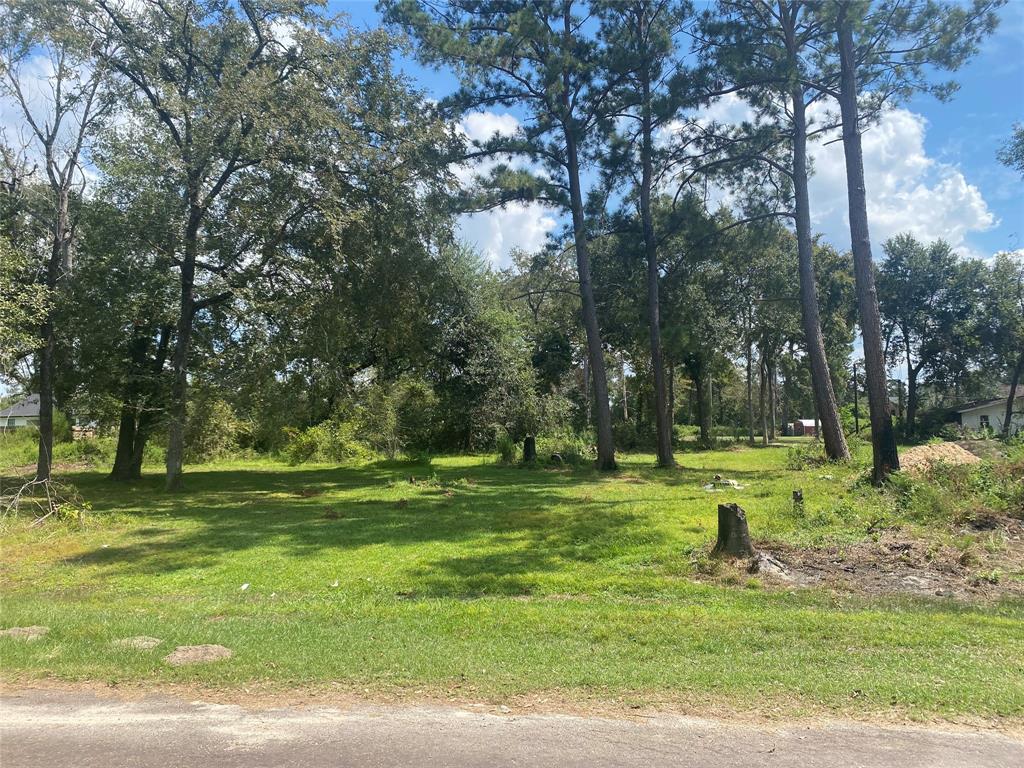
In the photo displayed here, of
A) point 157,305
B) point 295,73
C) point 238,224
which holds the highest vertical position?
point 295,73

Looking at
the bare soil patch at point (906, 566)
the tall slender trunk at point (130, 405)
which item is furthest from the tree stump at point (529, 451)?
the bare soil patch at point (906, 566)

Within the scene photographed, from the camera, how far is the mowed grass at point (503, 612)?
173 inches

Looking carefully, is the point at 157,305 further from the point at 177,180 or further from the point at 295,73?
the point at 295,73

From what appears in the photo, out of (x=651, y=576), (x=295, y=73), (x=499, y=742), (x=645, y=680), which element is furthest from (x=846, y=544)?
(x=295, y=73)

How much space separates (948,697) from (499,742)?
2.98 meters

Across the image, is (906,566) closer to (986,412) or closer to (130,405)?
(130,405)

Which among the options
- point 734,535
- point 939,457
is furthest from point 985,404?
point 734,535

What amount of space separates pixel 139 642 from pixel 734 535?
6.99 meters

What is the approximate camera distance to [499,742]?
3.53m

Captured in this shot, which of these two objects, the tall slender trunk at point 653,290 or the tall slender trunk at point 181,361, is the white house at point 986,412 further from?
the tall slender trunk at point 181,361

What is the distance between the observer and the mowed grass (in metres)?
4.38

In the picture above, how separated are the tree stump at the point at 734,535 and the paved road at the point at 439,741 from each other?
15.4 ft

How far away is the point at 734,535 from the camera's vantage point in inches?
326

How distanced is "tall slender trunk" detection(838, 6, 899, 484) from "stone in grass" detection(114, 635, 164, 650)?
1387 centimetres
